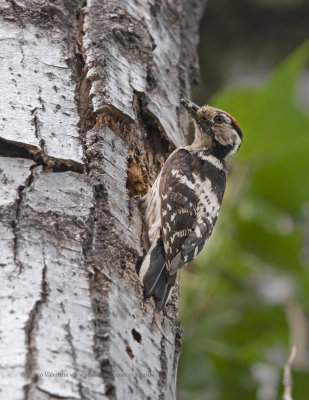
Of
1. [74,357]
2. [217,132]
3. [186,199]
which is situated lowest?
[74,357]

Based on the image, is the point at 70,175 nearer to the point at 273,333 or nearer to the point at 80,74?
the point at 80,74

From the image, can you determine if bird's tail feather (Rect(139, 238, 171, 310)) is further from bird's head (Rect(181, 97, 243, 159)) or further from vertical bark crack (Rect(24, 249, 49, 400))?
bird's head (Rect(181, 97, 243, 159))

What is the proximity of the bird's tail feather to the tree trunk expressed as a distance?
0.15ft

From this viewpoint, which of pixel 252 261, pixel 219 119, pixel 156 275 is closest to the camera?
pixel 156 275


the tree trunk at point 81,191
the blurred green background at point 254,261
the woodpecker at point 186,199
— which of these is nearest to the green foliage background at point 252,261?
the blurred green background at point 254,261

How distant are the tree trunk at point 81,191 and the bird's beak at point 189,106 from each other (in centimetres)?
5

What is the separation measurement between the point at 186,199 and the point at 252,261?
1.02m

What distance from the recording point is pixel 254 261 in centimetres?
420

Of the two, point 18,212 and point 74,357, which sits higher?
point 18,212

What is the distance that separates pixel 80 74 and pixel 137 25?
1.72 feet

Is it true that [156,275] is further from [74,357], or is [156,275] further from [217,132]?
[217,132]

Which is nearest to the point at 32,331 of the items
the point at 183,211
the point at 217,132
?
the point at 183,211

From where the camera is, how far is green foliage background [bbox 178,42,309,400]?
3990mm

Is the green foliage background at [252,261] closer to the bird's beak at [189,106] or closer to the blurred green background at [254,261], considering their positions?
the blurred green background at [254,261]
